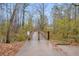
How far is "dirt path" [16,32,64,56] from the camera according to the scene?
2.46 metres

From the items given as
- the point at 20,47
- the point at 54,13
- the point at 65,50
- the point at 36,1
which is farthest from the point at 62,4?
the point at 20,47

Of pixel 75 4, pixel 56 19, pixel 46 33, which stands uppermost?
pixel 75 4

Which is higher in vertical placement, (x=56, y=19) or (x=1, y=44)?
(x=56, y=19)

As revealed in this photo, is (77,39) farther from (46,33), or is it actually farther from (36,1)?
(36,1)

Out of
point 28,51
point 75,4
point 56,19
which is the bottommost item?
point 28,51

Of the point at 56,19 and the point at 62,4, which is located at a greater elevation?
the point at 62,4

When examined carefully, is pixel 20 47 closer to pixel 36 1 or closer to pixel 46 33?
pixel 46 33

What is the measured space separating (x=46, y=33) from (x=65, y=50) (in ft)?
0.95

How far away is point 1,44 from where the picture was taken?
8.02 feet

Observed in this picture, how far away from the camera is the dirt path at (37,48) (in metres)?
2.46

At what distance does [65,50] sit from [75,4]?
21.1 inches

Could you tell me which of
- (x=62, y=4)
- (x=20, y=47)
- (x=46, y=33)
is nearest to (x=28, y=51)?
(x=20, y=47)

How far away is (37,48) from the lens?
8.11ft

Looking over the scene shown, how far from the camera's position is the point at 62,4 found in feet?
8.09
